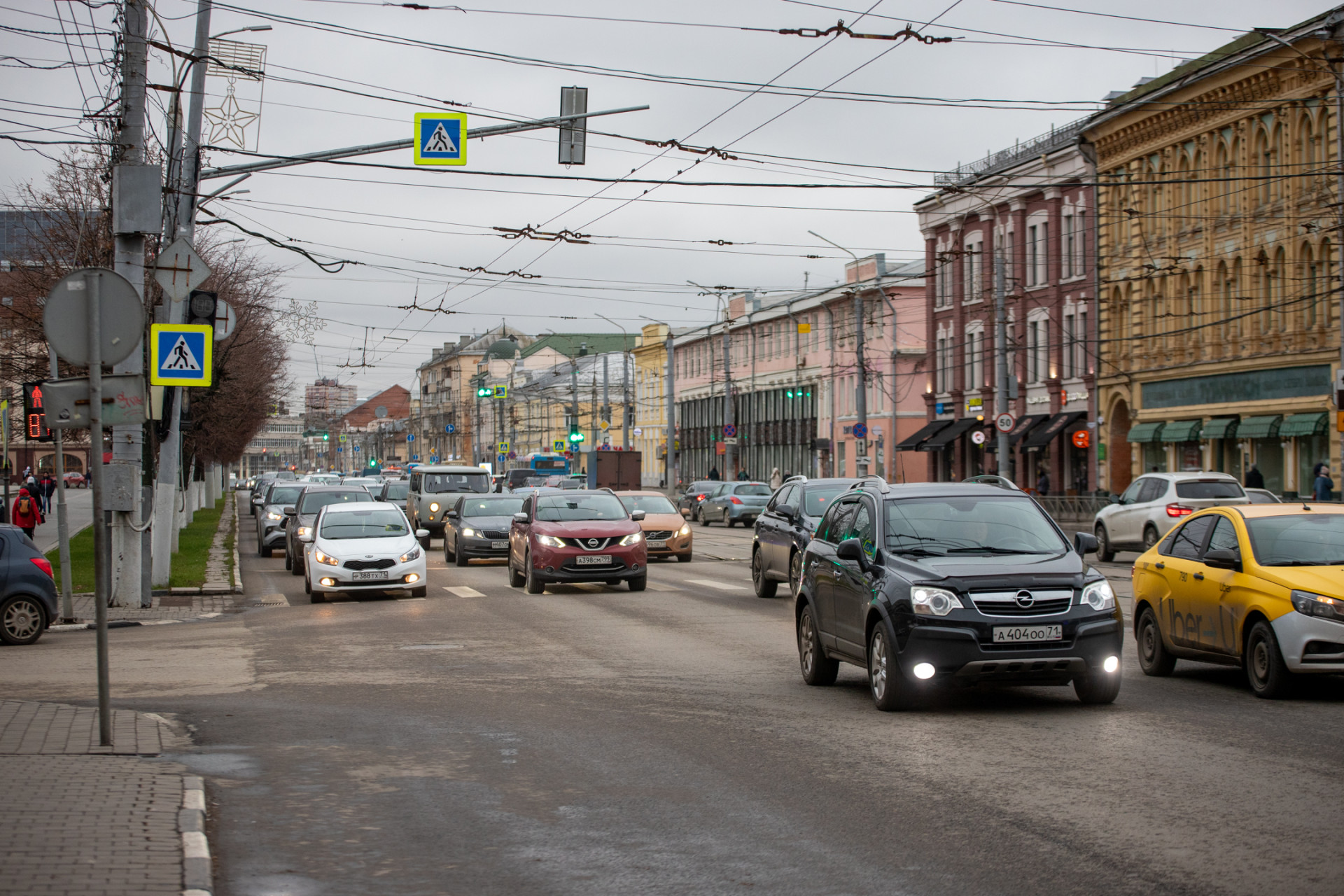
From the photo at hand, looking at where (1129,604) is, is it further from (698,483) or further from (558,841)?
(698,483)

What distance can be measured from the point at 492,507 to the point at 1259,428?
2234 cm

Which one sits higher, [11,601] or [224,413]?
[224,413]

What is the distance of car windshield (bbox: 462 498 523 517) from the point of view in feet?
108

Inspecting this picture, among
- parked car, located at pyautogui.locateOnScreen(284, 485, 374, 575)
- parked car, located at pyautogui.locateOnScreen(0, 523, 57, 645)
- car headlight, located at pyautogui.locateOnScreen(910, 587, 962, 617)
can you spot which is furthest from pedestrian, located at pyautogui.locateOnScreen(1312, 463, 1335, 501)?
parked car, located at pyautogui.locateOnScreen(0, 523, 57, 645)

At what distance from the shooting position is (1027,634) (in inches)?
A: 405

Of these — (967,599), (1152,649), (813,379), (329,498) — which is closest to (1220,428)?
(329,498)

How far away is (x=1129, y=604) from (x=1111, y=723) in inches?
438

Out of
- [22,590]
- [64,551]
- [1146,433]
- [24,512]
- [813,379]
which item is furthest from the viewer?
[813,379]

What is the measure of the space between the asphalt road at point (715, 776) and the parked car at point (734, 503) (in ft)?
130

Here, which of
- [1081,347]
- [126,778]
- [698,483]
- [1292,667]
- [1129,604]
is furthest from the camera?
[698,483]

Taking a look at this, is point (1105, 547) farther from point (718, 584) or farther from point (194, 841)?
point (194, 841)

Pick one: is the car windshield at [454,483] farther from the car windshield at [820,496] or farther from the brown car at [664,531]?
the car windshield at [820,496]

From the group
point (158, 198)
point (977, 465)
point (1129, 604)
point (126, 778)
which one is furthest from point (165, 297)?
point (977, 465)

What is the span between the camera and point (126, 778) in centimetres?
825
